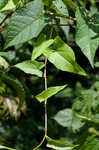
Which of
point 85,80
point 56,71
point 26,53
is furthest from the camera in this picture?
point 85,80

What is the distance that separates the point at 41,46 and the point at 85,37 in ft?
0.52

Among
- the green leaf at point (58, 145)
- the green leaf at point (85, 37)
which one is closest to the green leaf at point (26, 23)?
the green leaf at point (85, 37)

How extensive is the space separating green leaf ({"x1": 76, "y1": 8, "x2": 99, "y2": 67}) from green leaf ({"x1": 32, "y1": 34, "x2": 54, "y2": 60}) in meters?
0.11

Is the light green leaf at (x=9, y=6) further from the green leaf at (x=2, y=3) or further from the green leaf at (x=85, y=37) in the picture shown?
the green leaf at (x=85, y=37)

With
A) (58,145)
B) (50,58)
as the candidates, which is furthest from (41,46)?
(58,145)

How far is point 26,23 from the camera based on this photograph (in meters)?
0.90

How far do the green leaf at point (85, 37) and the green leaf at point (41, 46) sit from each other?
0.37 ft

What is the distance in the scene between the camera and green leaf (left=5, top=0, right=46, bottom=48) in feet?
2.85

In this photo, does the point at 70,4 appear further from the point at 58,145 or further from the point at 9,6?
the point at 58,145

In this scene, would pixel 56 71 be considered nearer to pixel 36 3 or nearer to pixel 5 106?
pixel 5 106

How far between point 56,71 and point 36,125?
2.05ft

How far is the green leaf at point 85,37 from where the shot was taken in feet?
2.84

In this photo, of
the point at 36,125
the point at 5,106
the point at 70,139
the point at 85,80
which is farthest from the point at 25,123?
the point at 5,106

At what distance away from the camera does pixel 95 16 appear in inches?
38.0
